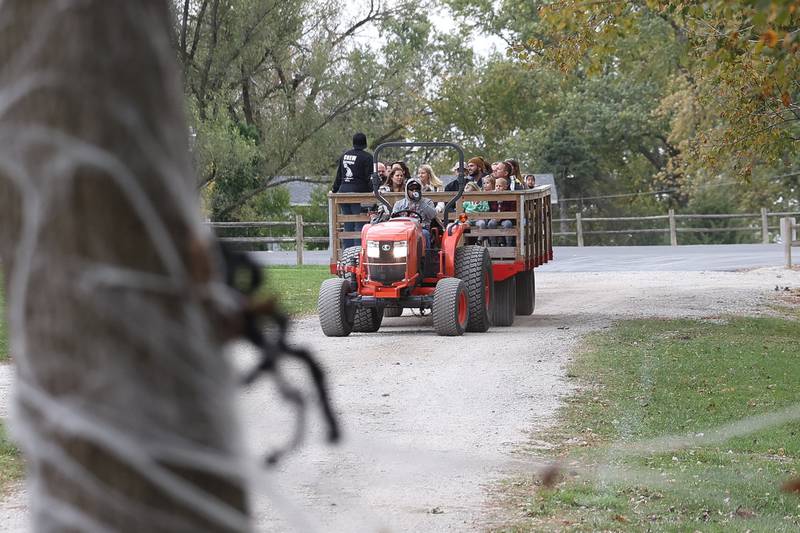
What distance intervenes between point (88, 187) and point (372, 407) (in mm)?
7891

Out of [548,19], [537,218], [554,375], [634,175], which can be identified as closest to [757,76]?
[548,19]

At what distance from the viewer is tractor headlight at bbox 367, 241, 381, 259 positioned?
1454 centimetres

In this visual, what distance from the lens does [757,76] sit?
565 inches

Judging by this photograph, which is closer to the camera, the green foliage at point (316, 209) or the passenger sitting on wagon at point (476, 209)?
the passenger sitting on wagon at point (476, 209)

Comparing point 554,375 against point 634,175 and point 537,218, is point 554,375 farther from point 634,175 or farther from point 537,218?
point 634,175

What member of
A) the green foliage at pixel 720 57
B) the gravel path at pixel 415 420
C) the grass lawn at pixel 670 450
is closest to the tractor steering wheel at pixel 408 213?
the gravel path at pixel 415 420

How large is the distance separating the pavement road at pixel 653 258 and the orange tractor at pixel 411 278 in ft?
43.1

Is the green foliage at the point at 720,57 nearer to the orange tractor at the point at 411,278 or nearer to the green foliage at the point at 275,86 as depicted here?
the orange tractor at the point at 411,278

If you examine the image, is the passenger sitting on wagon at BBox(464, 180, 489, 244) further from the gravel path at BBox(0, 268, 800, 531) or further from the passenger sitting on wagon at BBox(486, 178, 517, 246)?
the gravel path at BBox(0, 268, 800, 531)

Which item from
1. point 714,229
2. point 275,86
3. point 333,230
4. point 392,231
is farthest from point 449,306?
point 714,229

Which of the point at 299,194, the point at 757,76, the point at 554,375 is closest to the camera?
the point at 554,375

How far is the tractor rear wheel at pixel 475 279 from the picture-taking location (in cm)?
1475

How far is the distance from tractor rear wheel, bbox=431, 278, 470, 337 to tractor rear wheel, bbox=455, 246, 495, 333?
301 millimetres

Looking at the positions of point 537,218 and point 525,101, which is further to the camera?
point 525,101
